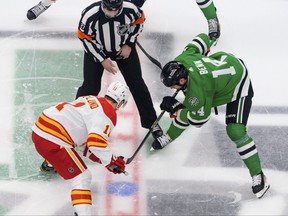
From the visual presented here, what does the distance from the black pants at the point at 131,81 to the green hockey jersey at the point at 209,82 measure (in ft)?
1.44

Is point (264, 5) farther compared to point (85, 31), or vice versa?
point (264, 5)

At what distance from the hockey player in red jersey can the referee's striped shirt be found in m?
0.53

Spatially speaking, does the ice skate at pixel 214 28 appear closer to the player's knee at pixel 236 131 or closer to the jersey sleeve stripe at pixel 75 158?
the player's knee at pixel 236 131

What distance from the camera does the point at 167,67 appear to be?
440 cm

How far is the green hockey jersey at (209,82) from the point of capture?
4.40m

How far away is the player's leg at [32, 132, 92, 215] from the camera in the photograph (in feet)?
14.1

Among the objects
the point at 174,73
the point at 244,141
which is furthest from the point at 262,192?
the point at 174,73

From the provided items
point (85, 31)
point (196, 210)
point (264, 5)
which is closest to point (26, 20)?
point (85, 31)

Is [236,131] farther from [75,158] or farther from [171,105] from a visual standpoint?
[75,158]

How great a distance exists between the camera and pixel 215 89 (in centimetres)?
447

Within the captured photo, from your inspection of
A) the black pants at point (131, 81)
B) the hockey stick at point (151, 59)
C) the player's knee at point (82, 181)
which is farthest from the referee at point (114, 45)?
the player's knee at point (82, 181)

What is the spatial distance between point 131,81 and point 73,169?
911 mm

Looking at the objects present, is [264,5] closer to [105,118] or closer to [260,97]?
[260,97]

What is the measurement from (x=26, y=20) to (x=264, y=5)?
6.51ft
